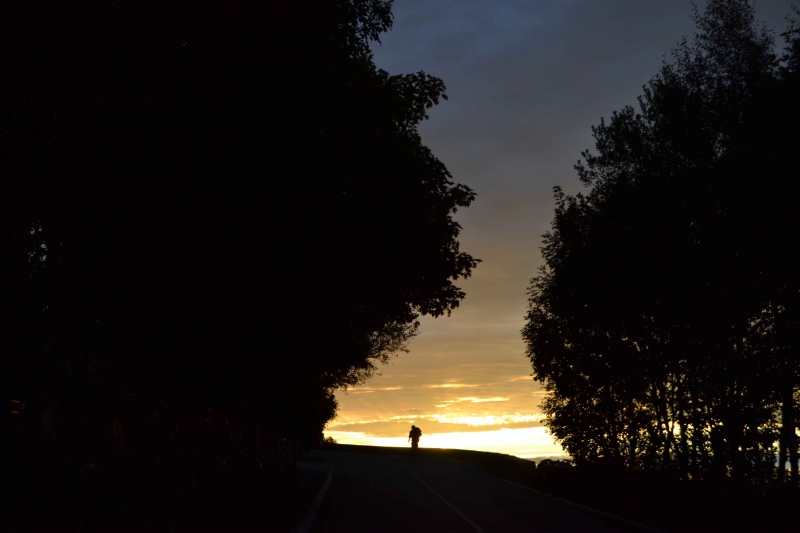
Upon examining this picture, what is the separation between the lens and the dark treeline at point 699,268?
1959 centimetres

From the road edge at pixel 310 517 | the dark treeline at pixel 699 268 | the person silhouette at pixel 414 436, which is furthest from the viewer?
the person silhouette at pixel 414 436

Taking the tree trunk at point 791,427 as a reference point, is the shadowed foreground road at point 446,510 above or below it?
below

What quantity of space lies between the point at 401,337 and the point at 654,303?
2125 cm

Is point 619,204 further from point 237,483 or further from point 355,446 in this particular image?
point 355,446

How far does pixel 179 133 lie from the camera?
9.83 m

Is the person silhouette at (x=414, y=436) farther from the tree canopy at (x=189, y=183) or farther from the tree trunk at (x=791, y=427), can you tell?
the tree canopy at (x=189, y=183)

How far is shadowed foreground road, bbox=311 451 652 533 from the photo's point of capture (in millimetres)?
14211

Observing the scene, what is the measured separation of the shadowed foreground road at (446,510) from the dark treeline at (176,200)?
3231mm

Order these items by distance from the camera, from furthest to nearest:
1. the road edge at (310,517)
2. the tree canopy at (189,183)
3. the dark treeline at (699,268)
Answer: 1. the dark treeline at (699,268)
2. the road edge at (310,517)
3. the tree canopy at (189,183)

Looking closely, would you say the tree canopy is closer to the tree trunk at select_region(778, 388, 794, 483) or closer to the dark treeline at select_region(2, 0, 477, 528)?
the dark treeline at select_region(2, 0, 477, 528)

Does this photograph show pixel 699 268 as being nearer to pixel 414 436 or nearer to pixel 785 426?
pixel 785 426

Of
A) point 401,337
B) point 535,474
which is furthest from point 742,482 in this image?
point 401,337

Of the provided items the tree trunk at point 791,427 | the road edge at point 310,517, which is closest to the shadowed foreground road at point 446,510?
the road edge at point 310,517

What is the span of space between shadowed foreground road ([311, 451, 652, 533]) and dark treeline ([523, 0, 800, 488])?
4.44m
